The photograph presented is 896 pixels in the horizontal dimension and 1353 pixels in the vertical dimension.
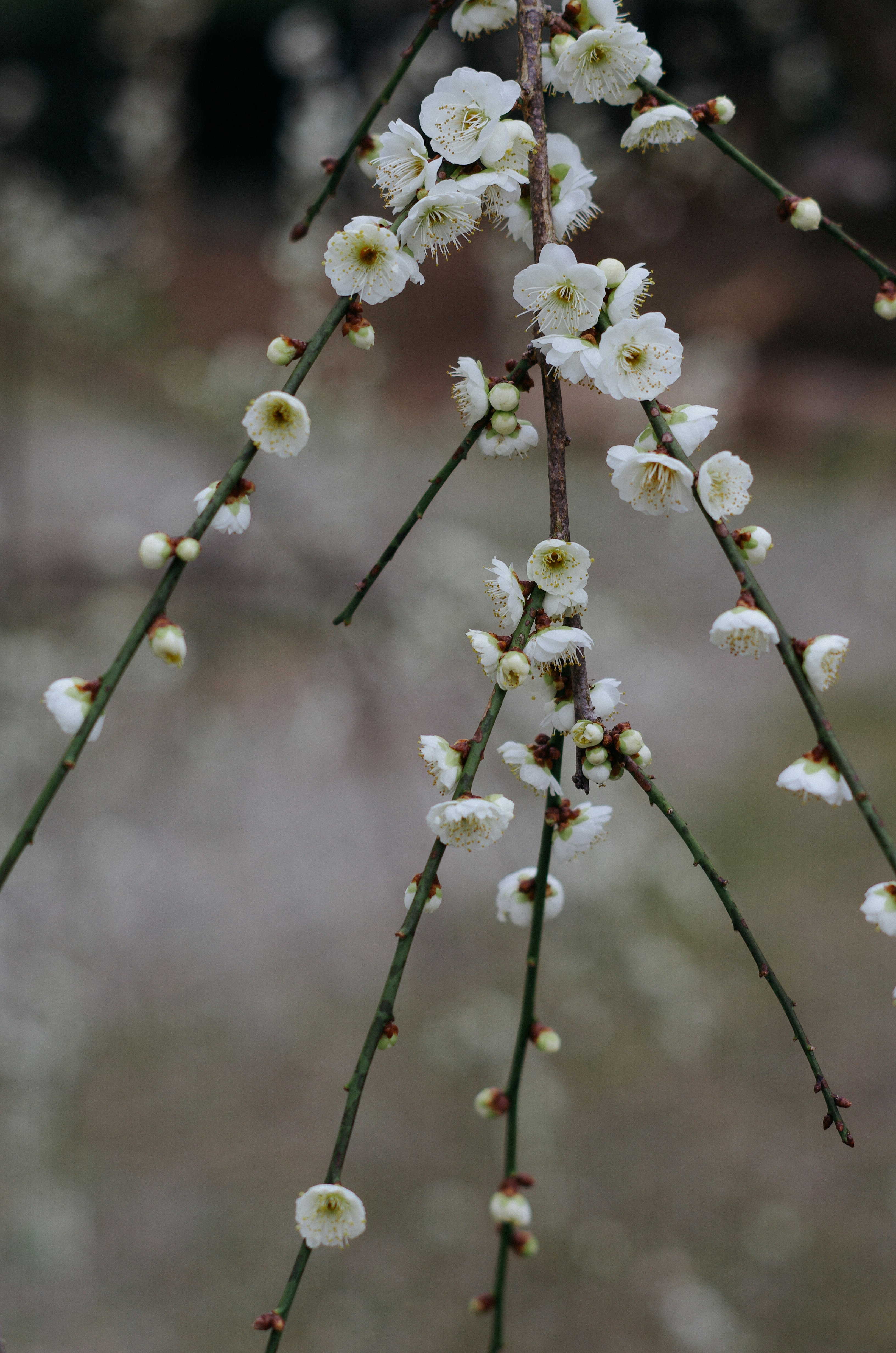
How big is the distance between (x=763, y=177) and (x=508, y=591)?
0.32 m

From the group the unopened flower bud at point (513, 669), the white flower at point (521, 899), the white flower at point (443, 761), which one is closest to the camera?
the unopened flower bud at point (513, 669)

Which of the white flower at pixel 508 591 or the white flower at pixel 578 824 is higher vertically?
the white flower at pixel 508 591

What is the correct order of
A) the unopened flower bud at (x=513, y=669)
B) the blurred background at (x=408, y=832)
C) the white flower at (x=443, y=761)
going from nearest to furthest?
the unopened flower bud at (x=513, y=669), the white flower at (x=443, y=761), the blurred background at (x=408, y=832)

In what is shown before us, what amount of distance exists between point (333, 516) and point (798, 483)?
303cm

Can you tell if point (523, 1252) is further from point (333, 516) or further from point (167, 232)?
point (167, 232)

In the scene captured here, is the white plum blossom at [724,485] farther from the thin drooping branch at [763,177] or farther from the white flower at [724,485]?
the thin drooping branch at [763,177]

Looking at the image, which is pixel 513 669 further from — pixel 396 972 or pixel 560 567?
pixel 396 972

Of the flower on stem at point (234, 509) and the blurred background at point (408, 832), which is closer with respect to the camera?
the flower on stem at point (234, 509)

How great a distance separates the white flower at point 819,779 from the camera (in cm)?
56

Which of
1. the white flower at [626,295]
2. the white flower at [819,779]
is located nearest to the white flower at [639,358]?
the white flower at [626,295]

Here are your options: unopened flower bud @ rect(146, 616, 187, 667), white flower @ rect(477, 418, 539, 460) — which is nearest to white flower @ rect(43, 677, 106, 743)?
unopened flower bud @ rect(146, 616, 187, 667)

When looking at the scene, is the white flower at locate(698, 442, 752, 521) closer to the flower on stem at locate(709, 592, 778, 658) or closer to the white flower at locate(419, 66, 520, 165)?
the flower on stem at locate(709, 592, 778, 658)

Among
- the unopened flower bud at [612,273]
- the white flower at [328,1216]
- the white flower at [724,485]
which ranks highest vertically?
the unopened flower bud at [612,273]

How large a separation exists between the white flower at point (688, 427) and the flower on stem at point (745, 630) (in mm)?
88
